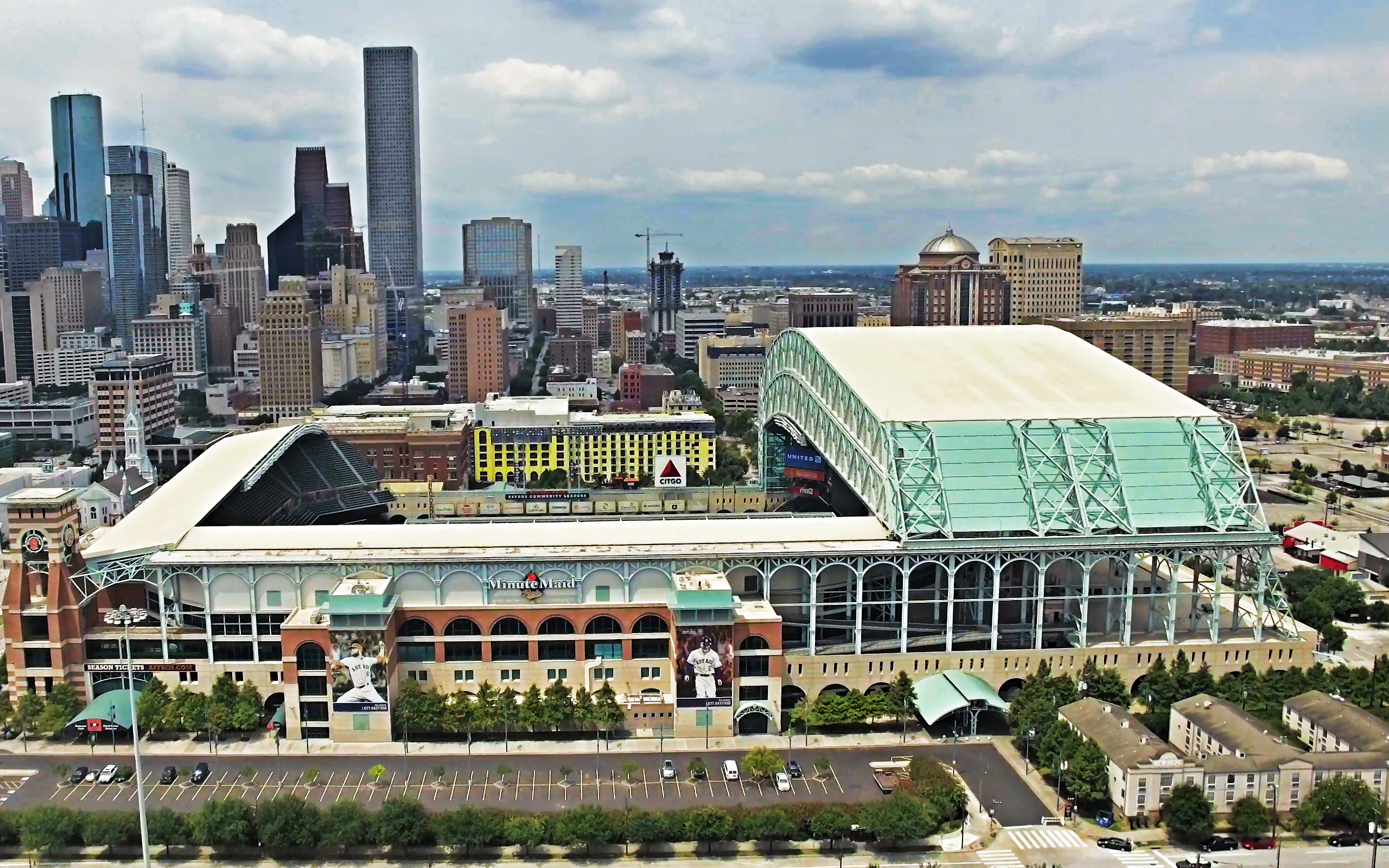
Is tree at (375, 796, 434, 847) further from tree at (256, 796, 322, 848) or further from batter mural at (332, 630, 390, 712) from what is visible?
batter mural at (332, 630, 390, 712)

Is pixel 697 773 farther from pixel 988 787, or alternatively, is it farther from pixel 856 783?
pixel 988 787

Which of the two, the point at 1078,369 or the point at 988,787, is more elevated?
the point at 1078,369

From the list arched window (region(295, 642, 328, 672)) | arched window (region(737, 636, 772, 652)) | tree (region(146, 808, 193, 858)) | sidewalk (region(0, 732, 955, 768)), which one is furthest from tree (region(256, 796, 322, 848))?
arched window (region(737, 636, 772, 652))

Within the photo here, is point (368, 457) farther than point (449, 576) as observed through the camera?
Yes

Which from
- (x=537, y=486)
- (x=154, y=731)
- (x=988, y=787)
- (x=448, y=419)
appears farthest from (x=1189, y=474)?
(x=448, y=419)

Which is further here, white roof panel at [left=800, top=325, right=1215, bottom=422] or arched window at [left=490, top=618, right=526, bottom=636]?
white roof panel at [left=800, top=325, right=1215, bottom=422]

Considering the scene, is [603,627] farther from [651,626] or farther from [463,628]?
[463,628]

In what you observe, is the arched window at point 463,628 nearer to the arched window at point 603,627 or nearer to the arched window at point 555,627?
the arched window at point 555,627

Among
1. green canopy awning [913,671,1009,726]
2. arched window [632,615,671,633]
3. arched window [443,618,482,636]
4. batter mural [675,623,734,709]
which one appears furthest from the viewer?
arched window [632,615,671,633]
